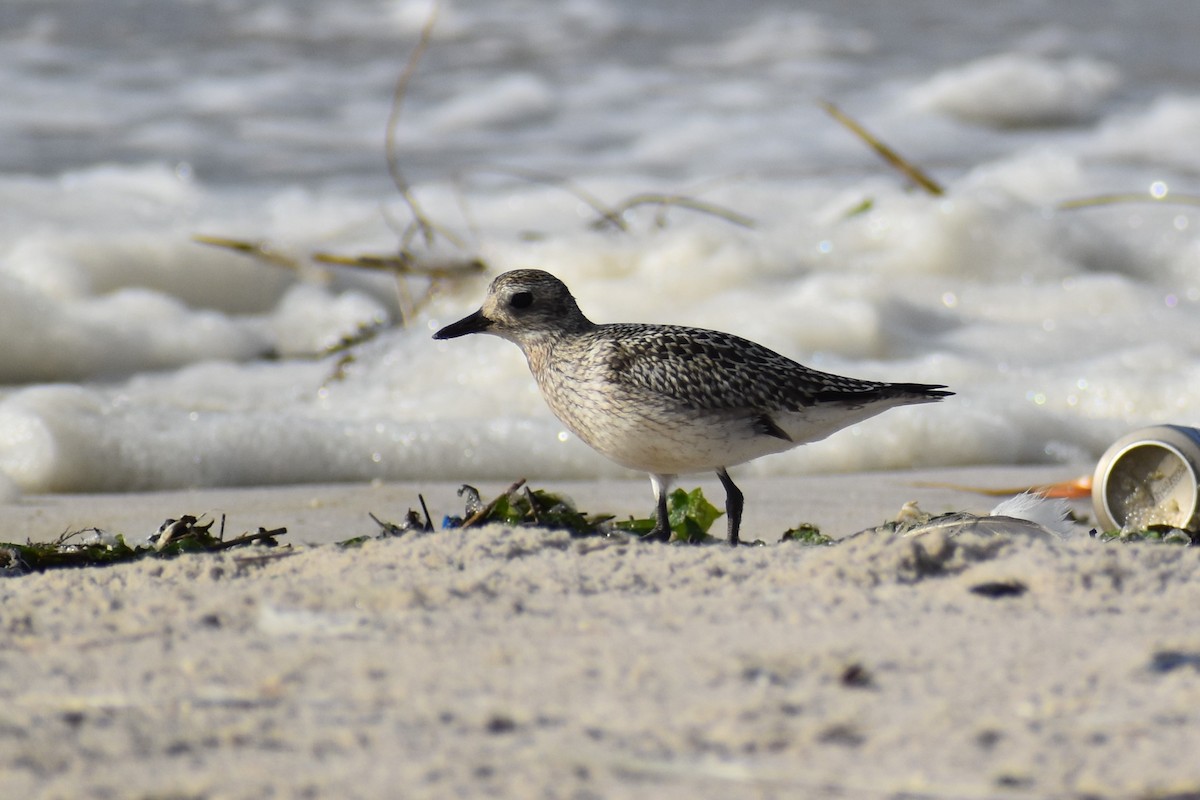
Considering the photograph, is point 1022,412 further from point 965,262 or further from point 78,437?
point 78,437

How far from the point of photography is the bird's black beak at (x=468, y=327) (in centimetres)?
405

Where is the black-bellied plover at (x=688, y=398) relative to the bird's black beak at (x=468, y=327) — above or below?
below

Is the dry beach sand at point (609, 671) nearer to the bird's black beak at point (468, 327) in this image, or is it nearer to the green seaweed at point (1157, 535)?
the green seaweed at point (1157, 535)

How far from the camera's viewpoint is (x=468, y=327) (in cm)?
407

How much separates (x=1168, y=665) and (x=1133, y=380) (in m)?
4.20

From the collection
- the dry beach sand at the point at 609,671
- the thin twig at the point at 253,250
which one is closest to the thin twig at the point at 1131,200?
the thin twig at the point at 253,250

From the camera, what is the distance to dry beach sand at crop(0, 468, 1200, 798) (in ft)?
6.10

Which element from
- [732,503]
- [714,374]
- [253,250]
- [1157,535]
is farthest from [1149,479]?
[253,250]

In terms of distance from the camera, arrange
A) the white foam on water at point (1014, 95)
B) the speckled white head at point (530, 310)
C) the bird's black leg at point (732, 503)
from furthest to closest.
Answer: the white foam on water at point (1014, 95)
the speckled white head at point (530, 310)
the bird's black leg at point (732, 503)

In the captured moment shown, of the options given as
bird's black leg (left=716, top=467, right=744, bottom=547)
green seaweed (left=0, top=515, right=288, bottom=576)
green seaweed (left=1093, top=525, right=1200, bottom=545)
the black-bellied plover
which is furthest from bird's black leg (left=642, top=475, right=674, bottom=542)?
green seaweed (left=1093, top=525, right=1200, bottom=545)

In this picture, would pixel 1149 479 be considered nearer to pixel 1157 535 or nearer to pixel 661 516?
pixel 1157 535

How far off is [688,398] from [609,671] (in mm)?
1468

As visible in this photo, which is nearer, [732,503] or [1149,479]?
[732,503]

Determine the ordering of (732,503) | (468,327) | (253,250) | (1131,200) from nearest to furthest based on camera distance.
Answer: (732,503)
(468,327)
(253,250)
(1131,200)
